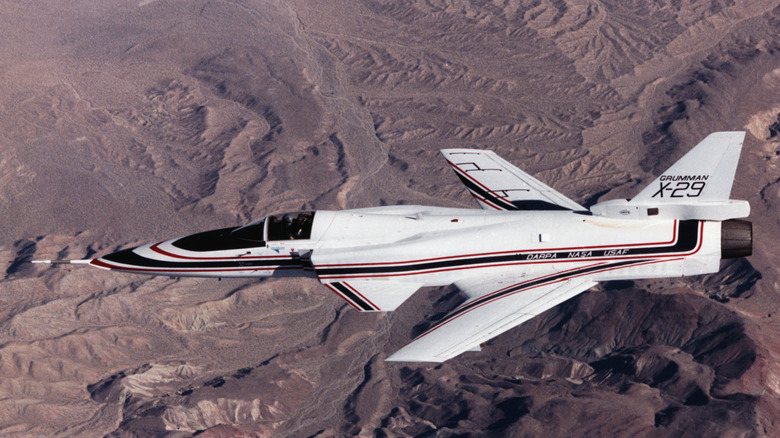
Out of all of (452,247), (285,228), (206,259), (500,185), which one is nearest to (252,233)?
(285,228)

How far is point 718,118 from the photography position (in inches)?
4786

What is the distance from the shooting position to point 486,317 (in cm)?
3125

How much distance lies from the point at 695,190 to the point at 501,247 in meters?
9.12

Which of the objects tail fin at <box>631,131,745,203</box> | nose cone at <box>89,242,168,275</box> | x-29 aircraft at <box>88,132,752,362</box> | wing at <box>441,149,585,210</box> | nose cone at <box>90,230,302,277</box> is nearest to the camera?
x-29 aircraft at <box>88,132,752,362</box>

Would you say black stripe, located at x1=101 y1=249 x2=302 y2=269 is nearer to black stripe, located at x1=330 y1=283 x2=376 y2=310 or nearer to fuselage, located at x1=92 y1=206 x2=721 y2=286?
fuselage, located at x1=92 y1=206 x2=721 y2=286

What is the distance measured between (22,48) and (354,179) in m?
98.8

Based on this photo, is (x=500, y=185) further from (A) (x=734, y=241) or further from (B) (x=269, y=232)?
(B) (x=269, y=232)

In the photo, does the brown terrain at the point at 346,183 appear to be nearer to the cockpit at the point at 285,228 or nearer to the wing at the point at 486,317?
the wing at the point at 486,317

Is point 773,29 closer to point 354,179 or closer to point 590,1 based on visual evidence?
point 590,1

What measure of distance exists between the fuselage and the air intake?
30 cm

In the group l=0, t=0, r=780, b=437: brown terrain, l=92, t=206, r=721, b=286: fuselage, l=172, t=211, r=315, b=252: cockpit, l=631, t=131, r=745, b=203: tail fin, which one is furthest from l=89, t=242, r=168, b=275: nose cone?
l=0, t=0, r=780, b=437: brown terrain

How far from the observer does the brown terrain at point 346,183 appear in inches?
2761

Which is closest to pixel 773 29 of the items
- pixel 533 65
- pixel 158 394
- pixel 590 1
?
pixel 590 1

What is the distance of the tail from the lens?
3269cm
